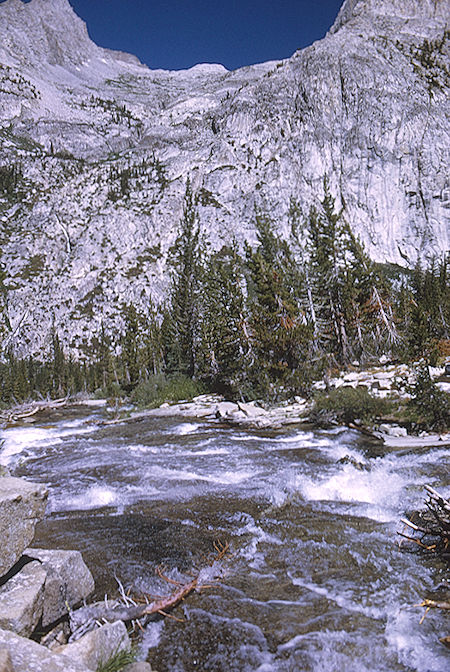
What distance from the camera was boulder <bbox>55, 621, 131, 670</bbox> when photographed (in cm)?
273

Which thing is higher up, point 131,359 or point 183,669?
point 131,359

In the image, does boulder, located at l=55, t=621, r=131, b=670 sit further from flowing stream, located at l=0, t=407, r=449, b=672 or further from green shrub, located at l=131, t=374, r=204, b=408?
green shrub, located at l=131, t=374, r=204, b=408

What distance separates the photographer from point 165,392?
89.7 ft

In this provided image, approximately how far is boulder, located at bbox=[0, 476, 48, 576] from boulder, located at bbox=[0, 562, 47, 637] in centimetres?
16

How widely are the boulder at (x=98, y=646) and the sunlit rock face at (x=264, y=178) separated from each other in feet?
322

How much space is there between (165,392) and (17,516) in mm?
24048

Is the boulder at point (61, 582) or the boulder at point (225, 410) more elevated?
the boulder at point (61, 582)

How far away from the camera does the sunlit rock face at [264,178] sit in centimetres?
9381

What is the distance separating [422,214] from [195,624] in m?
108

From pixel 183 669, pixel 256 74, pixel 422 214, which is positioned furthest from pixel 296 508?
pixel 256 74

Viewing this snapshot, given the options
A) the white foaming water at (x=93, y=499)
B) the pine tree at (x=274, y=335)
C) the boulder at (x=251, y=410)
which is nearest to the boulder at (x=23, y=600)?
the white foaming water at (x=93, y=499)

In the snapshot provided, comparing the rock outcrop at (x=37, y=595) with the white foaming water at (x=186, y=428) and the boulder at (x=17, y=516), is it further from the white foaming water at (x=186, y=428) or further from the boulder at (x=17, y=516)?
the white foaming water at (x=186, y=428)

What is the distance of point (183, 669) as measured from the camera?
10.2 feet

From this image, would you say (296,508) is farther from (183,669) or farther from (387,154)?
(387,154)
